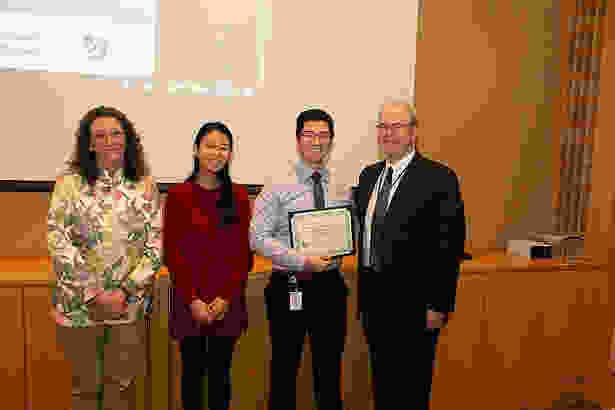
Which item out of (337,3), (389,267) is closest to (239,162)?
(337,3)

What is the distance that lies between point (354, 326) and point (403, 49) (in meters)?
1.82

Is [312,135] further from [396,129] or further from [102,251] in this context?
[102,251]

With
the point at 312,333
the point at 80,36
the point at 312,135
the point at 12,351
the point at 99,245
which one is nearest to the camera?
the point at 99,245

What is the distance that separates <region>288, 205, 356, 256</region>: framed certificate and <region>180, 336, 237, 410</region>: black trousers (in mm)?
552

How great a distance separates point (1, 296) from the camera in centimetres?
258

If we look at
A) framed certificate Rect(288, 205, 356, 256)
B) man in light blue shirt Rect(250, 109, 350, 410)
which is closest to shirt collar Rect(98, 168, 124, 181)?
man in light blue shirt Rect(250, 109, 350, 410)

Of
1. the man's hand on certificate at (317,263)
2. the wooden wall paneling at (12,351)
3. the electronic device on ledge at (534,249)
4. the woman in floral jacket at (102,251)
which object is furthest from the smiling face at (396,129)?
the wooden wall paneling at (12,351)

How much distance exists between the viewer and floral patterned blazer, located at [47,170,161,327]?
205cm

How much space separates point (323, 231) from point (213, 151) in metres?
0.60

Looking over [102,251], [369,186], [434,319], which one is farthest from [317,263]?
[102,251]

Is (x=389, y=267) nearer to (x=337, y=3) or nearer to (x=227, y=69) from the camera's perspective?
(x=227, y=69)

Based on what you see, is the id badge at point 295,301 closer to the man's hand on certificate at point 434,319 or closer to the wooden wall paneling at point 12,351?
the man's hand on certificate at point 434,319

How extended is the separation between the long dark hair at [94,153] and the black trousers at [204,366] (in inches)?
31.0

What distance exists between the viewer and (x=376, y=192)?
2.22 meters
